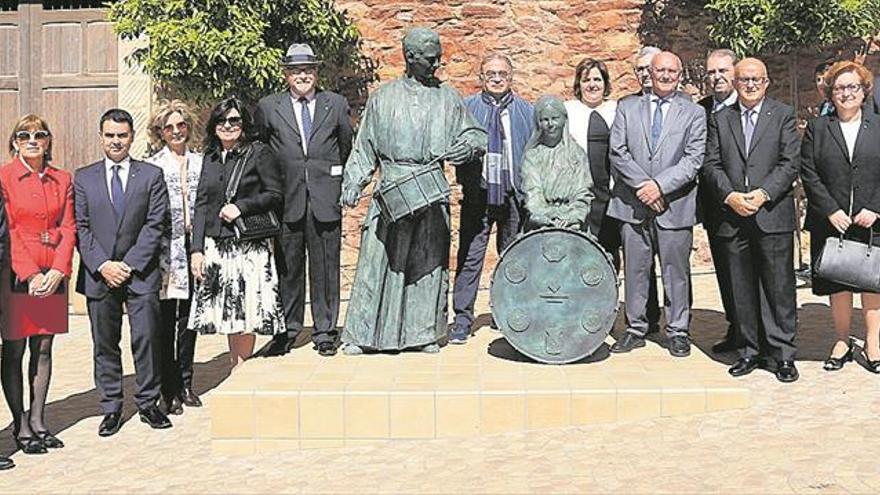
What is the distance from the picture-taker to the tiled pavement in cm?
468

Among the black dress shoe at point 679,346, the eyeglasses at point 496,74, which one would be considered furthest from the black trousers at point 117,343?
the black dress shoe at point 679,346

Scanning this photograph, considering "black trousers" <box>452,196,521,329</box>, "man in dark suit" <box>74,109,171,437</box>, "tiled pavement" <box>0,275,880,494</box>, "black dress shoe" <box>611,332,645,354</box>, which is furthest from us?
"black trousers" <box>452,196,521,329</box>

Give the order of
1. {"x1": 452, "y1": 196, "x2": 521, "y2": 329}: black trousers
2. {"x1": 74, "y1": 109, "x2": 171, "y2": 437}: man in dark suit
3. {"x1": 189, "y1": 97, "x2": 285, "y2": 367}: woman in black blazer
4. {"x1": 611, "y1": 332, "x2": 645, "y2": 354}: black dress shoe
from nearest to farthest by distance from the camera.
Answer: {"x1": 74, "y1": 109, "x2": 171, "y2": 437}: man in dark suit < {"x1": 189, "y1": 97, "x2": 285, "y2": 367}: woman in black blazer < {"x1": 611, "y1": 332, "x2": 645, "y2": 354}: black dress shoe < {"x1": 452, "y1": 196, "x2": 521, "y2": 329}: black trousers

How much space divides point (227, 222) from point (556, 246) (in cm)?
180

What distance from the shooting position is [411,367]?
600cm

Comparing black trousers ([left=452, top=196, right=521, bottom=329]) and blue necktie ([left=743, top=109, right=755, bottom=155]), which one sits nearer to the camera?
blue necktie ([left=743, top=109, right=755, bottom=155])

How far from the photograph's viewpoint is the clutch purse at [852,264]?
20.4 feet

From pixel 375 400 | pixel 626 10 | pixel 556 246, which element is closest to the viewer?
pixel 375 400

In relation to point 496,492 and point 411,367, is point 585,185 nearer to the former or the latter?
point 411,367

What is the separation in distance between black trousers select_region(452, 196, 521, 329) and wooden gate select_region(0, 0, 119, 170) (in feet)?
21.4

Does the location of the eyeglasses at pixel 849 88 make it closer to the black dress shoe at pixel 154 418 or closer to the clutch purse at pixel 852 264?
the clutch purse at pixel 852 264

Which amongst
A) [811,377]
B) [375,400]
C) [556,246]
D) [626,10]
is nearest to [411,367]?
[375,400]

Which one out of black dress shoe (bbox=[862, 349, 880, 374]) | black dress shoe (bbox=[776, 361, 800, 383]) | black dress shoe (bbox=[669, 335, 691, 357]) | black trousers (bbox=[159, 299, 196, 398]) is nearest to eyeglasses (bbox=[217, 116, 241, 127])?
black trousers (bbox=[159, 299, 196, 398])

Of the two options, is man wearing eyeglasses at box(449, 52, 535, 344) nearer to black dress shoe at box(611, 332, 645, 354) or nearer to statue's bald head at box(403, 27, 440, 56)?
statue's bald head at box(403, 27, 440, 56)
